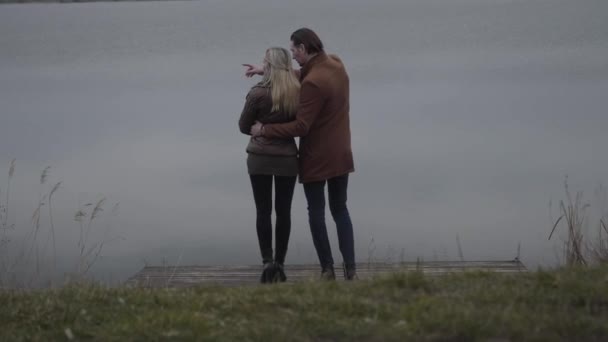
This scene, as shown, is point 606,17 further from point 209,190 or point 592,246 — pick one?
point 592,246

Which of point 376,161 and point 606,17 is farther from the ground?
point 606,17

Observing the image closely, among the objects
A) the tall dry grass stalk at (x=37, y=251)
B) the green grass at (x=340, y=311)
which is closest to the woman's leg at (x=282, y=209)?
the green grass at (x=340, y=311)

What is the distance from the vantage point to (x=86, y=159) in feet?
42.0

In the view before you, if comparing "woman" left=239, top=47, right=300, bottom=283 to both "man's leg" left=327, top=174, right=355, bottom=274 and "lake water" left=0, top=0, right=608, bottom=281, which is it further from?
"lake water" left=0, top=0, right=608, bottom=281

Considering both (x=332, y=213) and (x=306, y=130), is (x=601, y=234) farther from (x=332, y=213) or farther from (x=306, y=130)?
(x=306, y=130)

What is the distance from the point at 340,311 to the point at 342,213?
66.0 inches

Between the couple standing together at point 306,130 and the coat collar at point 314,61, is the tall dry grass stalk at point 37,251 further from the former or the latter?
the coat collar at point 314,61

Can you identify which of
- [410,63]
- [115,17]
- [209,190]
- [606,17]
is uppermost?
[115,17]

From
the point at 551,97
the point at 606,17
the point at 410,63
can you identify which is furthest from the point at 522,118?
the point at 606,17

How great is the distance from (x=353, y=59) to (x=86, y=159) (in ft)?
26.8

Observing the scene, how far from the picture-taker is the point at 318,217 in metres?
5.98

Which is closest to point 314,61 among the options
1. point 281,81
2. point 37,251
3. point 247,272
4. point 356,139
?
point 281,81

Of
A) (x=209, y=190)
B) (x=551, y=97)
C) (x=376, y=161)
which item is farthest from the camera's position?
(x=551, y=97)

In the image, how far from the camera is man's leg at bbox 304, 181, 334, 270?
19.4ft
